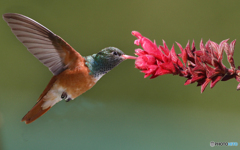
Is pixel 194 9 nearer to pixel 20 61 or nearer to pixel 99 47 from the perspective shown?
pixel 99 47

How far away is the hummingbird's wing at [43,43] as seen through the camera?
0.62 m

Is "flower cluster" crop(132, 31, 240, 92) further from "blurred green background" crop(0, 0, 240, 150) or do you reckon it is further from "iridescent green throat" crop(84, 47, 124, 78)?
"blurred green background" crop(0, 0, 240, 150)

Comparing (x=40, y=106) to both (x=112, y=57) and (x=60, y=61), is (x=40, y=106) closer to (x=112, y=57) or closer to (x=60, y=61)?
(x=60, y=61)

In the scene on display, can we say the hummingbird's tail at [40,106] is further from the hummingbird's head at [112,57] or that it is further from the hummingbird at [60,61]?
the hummingbird's head at [112,57]

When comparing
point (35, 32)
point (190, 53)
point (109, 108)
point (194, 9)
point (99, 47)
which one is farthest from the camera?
point (109, 108)

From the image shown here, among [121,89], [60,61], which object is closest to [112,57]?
[60,61]

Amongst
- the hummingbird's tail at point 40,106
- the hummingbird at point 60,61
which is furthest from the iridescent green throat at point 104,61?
the hummingbird's tail at point 40,106

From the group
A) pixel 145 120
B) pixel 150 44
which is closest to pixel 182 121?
pixel 145 120

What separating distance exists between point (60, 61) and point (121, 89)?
0.85 meters

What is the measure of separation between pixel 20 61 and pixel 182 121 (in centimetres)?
119

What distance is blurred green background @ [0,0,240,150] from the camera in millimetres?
1407

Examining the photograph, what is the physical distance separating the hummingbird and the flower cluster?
0.18m

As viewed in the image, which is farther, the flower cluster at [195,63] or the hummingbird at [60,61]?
the hummingbird at [60,61]

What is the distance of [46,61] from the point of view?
0.75 meters
